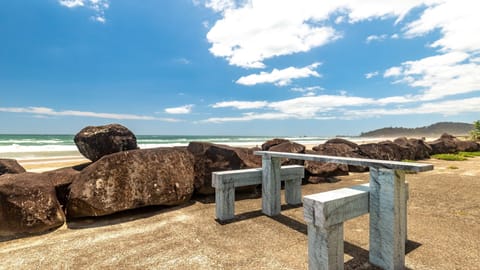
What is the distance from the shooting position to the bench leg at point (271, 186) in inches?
178

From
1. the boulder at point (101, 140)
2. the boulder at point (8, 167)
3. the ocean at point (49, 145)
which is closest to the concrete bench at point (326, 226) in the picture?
the boulder at point (8, 167)

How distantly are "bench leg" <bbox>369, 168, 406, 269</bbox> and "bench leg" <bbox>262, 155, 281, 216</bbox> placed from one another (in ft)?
6.41

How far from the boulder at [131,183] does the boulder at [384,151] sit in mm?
8099

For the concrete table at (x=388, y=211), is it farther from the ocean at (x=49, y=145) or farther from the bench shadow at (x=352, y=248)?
the ocean at (x=49, y=145)

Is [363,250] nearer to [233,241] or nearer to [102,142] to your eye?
[233,241]

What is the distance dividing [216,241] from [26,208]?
307cm

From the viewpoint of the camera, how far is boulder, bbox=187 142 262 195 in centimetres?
566

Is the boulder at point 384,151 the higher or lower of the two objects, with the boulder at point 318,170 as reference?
higher

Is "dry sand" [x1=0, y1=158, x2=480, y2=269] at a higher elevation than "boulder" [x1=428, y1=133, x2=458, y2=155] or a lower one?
lower


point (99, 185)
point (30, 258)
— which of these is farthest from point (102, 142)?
point (30, 258)

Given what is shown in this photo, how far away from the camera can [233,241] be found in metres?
3.44

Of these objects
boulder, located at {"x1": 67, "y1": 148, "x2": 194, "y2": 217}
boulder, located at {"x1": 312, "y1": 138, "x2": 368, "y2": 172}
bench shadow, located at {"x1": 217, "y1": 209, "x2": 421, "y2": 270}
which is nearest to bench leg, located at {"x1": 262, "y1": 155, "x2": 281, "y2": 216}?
bench shadow, located at {"x1": 217, "y1": 209, "x2": 421, "y2": 270}

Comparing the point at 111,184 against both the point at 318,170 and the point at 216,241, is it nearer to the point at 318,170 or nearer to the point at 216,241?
the point at 216,241

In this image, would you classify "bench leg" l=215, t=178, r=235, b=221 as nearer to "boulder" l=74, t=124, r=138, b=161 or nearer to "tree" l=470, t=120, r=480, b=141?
"boulder" l=74, t=124, r=138, b=161
